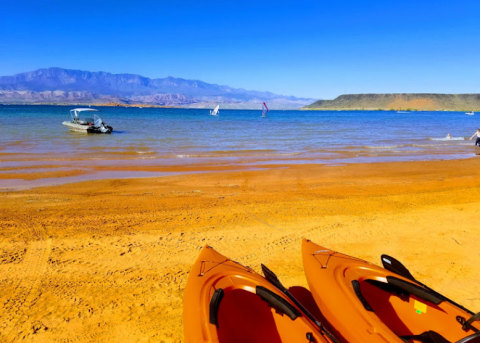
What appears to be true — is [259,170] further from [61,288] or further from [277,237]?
[61,288]

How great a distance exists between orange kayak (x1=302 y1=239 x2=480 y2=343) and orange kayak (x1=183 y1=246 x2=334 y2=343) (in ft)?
1.45

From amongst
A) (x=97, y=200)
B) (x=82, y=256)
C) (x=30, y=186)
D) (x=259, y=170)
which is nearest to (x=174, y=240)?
(x=82, y=256)

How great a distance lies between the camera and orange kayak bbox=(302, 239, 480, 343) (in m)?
2.93

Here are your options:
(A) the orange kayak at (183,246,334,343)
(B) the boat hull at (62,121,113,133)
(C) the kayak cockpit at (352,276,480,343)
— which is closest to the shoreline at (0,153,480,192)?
(A) the orange kayak at (183,246,334,343)

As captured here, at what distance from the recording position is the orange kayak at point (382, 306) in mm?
2932

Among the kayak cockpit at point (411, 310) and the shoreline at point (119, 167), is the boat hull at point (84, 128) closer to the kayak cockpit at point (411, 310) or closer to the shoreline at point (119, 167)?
the shoreline at point (119, 167)

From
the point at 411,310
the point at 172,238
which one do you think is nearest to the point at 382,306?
the point at 411,310

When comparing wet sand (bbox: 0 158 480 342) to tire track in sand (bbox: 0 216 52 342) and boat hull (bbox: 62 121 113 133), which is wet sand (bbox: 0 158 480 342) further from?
boat hull (bbox: 62 121 113 133)

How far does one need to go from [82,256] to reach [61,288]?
34.1 inches

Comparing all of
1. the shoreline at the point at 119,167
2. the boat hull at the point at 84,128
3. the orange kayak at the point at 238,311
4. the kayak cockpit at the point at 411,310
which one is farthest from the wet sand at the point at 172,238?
the boat hull at the point at 84,128

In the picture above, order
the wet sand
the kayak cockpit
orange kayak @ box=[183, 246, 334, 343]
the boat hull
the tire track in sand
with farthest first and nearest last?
the boat hull → the wet sand → the tire track in sand → the kayak cockpit → orange kayak @ box=[183, 246, 334, 343]

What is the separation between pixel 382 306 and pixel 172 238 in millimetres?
3748

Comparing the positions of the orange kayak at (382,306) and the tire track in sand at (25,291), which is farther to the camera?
the tire track in sand at (25,291)

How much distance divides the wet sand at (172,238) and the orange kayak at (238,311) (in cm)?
72
